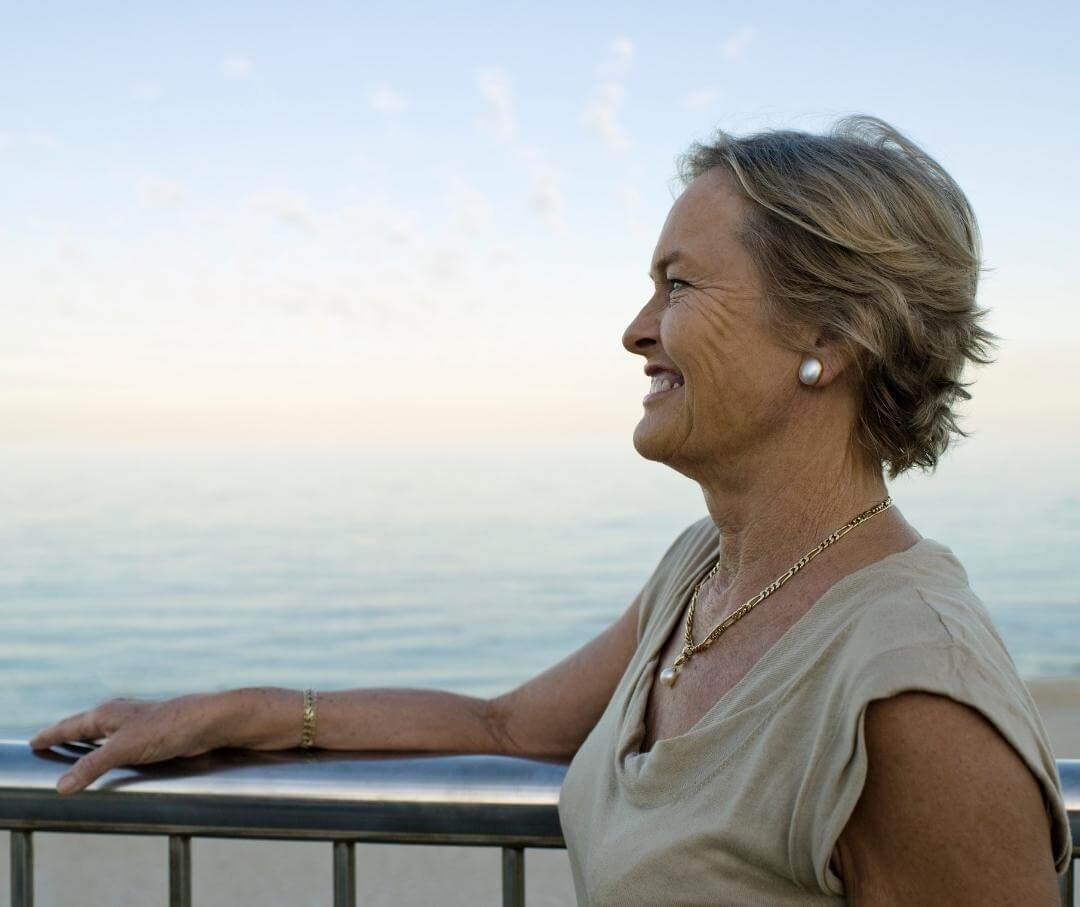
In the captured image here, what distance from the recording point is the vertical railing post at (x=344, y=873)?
4.74 ft

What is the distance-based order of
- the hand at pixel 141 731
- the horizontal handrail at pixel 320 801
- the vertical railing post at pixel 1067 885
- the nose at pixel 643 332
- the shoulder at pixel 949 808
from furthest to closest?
the nose at pixel 643 332 → the hand at pixel 141 731 → the horizontal handrail at pixel 320 801 → the vertical railing post at pixel 1067 885 → the shoulder at pixel 949 808

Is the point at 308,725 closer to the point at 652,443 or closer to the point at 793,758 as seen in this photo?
the point at 652,443

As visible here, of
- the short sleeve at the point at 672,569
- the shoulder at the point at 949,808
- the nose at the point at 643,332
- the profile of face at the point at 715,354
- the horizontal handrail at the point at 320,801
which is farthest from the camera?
the short sleeve at the point at 672,569

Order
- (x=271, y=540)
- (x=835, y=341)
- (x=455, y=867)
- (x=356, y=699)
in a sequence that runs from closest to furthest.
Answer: (x=835, y=341) → (x=356, y=699) → (x=455, y=867) → (x=271, y=540)

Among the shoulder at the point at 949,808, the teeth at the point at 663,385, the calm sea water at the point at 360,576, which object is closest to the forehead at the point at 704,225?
the teeth at the point at 663,385

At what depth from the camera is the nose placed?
178 cm

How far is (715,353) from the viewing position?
1643mm

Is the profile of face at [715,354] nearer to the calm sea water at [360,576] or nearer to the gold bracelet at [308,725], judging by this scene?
the gold bracelet at [308,725]

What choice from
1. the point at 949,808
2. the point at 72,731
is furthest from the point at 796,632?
the point at 72,731

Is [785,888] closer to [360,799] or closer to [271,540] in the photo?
[360,799]

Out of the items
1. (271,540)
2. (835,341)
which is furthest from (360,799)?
(271,540)

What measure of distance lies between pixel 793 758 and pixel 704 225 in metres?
0.78

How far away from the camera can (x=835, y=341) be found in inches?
62.9

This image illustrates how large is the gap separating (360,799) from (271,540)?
19780 mm
